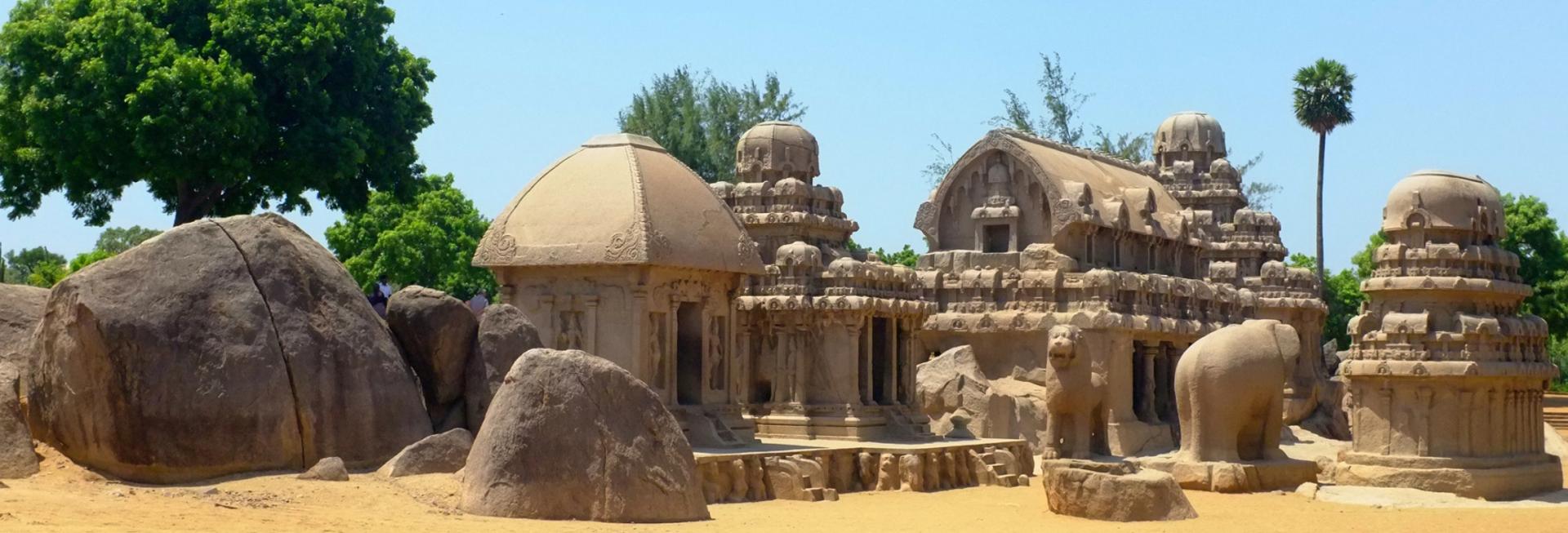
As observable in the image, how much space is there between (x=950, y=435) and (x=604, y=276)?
7576mm

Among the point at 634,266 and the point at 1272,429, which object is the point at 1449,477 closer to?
the point at 1272,429

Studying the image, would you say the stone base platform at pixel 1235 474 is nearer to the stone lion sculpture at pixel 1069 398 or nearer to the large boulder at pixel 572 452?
the stone lion sculpture at pixel 1069 398

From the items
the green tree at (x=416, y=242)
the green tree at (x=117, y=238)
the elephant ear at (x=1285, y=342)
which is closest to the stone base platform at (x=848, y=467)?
the elephant ear at (x=1285, y=342)

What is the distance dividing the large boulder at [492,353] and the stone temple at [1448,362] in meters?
11.0

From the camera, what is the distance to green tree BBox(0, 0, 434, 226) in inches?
1099

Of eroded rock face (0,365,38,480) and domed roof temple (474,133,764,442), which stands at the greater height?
domed roof temple (474,133,764,442)

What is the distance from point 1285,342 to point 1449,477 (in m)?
2.48

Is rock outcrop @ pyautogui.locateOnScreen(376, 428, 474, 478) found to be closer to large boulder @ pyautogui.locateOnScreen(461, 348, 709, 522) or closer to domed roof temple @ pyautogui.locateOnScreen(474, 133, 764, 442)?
large boulder @ pyautogui.locateOnScreen(461, 348, 709, 522)

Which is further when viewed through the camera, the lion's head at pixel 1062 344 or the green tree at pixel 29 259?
the green tree at pixel 29 259

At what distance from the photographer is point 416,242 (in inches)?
1874

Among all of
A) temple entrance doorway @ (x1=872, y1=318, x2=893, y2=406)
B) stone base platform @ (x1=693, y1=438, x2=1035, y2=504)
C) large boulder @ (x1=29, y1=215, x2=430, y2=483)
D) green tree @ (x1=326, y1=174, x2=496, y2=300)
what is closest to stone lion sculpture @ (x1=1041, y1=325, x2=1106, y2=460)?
stone base platform @ (x1=693, y1=438, x2=1035, y2=504)

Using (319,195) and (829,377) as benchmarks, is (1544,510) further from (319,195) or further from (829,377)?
(319,195)

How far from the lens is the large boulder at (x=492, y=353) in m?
17.4

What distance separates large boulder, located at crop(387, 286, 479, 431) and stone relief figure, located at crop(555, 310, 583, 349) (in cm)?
329
